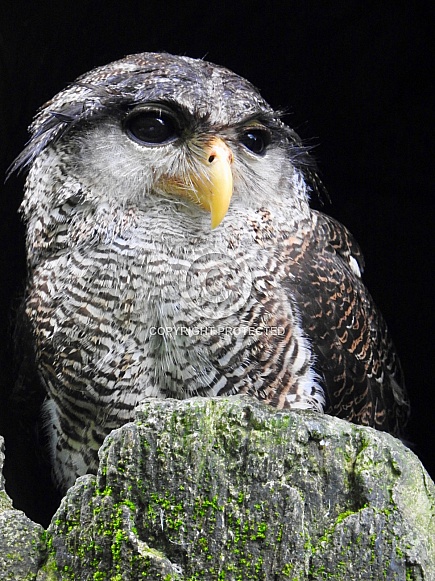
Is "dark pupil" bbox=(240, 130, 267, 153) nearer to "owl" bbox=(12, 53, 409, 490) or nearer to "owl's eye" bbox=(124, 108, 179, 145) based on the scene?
"owl" bbox=(12, 53, 409, 490)

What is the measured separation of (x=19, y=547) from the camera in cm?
172

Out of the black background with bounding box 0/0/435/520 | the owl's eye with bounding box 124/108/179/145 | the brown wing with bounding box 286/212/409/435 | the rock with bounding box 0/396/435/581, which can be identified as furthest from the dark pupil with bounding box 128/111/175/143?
the black background with bounding box 0/0/435/520

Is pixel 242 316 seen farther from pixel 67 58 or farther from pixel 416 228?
pixel 416 228

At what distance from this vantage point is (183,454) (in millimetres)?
1665

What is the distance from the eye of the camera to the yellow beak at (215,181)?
2.82 meters

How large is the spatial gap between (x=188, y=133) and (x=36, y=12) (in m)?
1.88

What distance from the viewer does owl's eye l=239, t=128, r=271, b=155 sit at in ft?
10.3

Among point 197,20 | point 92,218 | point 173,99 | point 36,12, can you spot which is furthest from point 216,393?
point 197,20

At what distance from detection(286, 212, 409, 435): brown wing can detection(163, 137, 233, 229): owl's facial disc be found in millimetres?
461

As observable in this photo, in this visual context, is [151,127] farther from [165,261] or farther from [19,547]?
[19,547]

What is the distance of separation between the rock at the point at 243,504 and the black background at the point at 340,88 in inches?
110

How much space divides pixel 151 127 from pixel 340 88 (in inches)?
116

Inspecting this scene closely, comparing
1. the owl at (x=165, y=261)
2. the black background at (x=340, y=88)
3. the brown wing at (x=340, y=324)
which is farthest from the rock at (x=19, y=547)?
the black background at (x=340, y=88)

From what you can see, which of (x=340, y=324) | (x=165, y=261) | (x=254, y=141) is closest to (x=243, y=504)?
(x=165, y=261)
